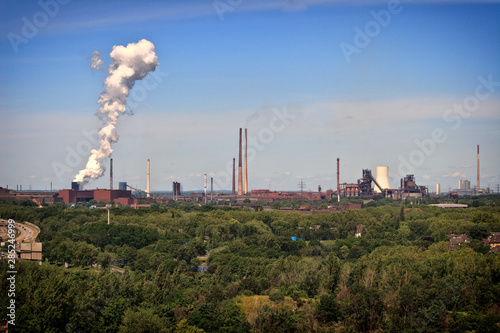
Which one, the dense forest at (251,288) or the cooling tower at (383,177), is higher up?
the cooling tower at (383,177)

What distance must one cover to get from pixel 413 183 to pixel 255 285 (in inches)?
4126

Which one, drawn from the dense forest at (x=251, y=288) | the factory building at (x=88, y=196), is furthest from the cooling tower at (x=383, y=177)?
the dense forest at (x=251, y=288)

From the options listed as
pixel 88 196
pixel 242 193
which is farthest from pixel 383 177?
pixel 88 196

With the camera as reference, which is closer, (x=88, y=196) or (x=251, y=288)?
(x=251, y=288)

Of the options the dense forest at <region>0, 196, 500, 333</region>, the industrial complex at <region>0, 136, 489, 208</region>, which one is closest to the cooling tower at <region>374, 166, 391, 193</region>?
the industrial complex at <region>0, 136, 489, 208</region>

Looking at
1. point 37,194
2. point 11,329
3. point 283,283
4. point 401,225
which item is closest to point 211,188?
point 37,194

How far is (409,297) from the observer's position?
31.2m

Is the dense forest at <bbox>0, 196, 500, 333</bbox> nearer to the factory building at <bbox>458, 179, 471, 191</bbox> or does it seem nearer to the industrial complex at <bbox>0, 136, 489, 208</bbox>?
the industrial complex at <bbox>0, 136, 489, 208</bbox>

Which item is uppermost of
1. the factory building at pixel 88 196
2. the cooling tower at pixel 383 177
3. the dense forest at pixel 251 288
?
the cooling tower at pixel 383 177

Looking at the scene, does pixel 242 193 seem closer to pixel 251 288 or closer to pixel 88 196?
pixel 88 196

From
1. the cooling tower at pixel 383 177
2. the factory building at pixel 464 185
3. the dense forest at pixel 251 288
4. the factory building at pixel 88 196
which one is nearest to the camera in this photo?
the dense forest at pixel 251 288

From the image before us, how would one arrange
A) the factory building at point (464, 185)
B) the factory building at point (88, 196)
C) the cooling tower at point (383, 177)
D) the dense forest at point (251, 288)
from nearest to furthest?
the dense forest at point (251, 288) < the factory building at point (88, 196) < the cooling tower at point (383, 177) < the factory building at point (464, 185)

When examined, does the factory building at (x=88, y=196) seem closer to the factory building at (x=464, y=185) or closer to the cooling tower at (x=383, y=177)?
the cooling tower at (x=383, y=177)

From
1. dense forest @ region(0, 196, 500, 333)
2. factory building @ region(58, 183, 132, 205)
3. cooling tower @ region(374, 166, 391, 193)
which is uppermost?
cooling tower @ region(374, 166, 391, 193)
